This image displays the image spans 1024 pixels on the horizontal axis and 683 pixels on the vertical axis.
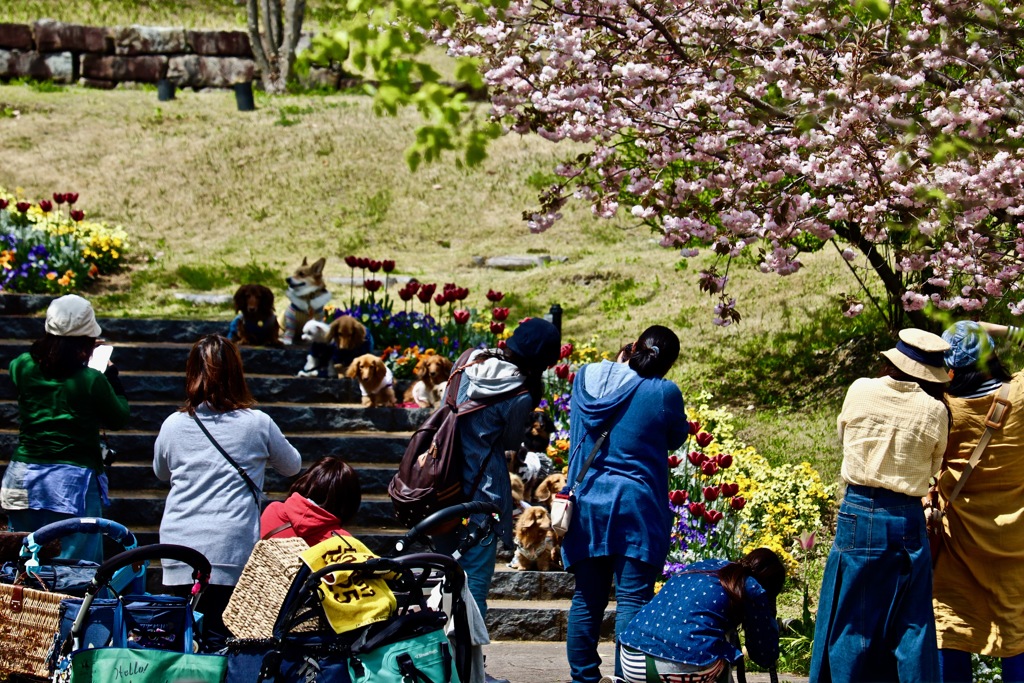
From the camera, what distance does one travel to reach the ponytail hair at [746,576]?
5.00 metres

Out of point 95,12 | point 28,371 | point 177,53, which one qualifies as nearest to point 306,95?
point 177,53

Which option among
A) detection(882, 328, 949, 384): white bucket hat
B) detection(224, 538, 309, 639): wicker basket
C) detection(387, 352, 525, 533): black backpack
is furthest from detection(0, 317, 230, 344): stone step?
detection(882, 328, 949, 384): white bucket hat

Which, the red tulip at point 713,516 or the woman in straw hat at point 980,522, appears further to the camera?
the red tulip at point 713,516

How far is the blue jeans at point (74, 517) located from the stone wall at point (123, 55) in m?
18.2

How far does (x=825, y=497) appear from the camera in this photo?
9.13 metres

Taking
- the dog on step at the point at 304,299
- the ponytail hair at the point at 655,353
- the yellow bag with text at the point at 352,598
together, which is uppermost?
the ponytail hair at the point at 655,353

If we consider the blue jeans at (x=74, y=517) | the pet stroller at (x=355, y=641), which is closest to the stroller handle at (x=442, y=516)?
the pet stroller at (x=355, y=641)

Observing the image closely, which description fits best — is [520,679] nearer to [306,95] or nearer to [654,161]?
[654,161]

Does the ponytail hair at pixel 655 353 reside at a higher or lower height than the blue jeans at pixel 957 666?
higher

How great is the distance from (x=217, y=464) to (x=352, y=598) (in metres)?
1.29

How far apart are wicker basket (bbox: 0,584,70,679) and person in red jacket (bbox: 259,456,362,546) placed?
2.75 feet

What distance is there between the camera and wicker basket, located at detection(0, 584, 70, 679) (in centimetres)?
476

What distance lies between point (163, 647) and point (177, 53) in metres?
21.5

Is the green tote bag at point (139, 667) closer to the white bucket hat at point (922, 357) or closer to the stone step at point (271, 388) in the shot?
the white bucket hat at point (922, 357)
